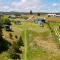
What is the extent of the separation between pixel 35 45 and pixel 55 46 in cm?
277

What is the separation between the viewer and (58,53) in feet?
85.1

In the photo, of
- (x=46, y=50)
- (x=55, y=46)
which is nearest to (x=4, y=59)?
(x=46, y=50)

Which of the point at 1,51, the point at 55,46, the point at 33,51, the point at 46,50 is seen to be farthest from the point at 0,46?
the point at 55,46

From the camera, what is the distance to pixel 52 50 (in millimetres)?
27328

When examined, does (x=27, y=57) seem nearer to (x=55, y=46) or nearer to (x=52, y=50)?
(x=52, y=50)

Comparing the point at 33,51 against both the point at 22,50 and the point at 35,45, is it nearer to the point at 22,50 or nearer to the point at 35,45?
the point at 22,50

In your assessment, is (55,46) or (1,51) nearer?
(1,51)

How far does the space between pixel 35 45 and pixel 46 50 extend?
9.61 ft

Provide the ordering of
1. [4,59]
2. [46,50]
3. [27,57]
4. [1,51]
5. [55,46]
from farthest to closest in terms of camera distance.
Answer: [55,46] < [46,50] < [1,51] < [27,57] < [4,59]

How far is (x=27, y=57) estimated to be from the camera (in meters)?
23.4

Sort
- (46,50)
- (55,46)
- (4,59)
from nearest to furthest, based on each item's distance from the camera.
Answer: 1. (4,59)
2. (46,50)
3. (55,46)

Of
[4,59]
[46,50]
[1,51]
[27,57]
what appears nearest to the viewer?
[4,59]

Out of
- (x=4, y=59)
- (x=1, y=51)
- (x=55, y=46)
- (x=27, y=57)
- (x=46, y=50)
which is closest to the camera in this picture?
(x=4, y=59)

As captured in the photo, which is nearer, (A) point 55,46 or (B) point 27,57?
(B) point 27,57
